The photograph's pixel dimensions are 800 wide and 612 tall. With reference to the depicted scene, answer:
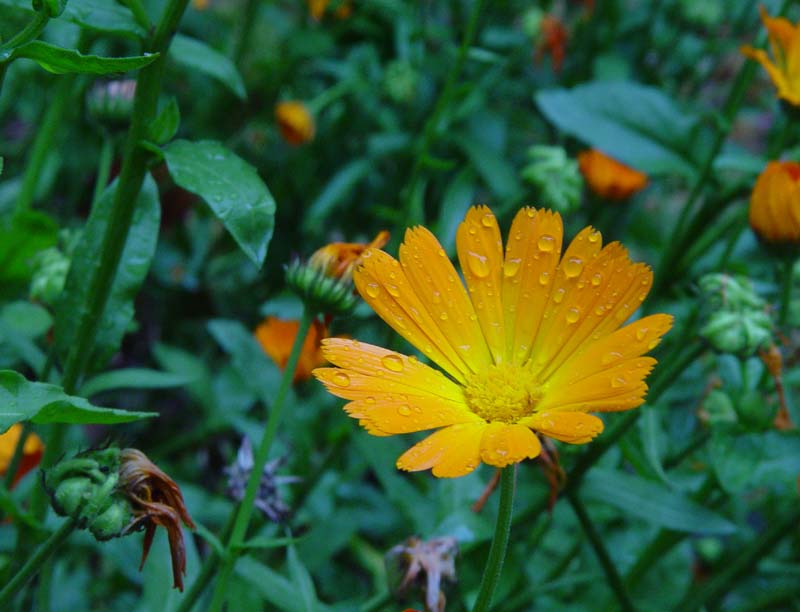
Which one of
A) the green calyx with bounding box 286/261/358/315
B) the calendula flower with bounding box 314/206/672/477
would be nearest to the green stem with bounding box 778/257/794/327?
the calendula flower with bounding box 314/206/672/477

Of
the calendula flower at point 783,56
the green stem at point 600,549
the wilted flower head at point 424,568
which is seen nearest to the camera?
the wilted flower head at point 424,568

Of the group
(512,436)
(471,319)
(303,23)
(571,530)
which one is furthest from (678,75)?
(512,436)

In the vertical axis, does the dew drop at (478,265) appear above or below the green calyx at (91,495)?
above

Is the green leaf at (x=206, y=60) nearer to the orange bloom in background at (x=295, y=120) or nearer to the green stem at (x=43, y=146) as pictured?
the green stem at (x=43, y=146)

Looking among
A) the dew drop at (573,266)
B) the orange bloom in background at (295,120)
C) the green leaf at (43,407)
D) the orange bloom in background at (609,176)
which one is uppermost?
the dew drop at (573,266)

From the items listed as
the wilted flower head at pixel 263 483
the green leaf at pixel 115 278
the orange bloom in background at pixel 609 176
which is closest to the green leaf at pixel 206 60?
the green leaf at pixel 115 278

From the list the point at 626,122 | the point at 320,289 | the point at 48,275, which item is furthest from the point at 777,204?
the point at 48,275

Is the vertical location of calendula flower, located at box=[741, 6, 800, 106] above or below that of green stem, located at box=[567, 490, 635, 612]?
above

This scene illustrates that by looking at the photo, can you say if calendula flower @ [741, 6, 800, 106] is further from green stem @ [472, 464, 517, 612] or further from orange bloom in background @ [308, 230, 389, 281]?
green stem @ [472, 464, 517, 612]
